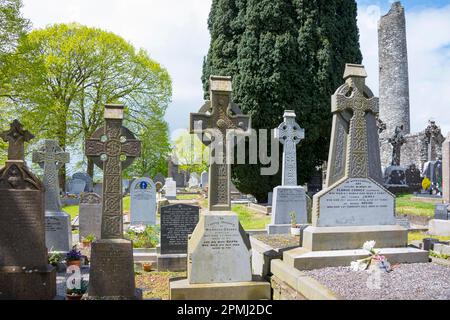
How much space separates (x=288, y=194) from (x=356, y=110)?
5.83 meters

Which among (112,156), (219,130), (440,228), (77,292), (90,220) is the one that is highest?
(219,130)

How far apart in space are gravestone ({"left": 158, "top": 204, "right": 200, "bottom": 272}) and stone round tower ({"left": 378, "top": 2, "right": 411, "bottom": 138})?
36008mm

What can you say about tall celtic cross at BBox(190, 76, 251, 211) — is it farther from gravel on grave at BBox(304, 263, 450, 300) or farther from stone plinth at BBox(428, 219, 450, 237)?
stone plinth at BBox(428, 219, 450, 237)

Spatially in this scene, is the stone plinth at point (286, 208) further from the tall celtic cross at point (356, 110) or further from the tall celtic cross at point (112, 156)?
the tall celtic cross at point (112, 156)

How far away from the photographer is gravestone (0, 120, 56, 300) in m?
5.41

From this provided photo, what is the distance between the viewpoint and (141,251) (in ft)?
31.4

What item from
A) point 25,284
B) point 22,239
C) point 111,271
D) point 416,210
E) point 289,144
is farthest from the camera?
point 416,210

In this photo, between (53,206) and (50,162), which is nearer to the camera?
(53,206)

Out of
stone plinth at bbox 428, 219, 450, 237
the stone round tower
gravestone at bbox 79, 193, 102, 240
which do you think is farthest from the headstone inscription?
the stone round tower

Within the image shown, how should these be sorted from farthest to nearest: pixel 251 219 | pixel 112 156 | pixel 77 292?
pixel 251 219
pixel 112 156
pixel 77 292

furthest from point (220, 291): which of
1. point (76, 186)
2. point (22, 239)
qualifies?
point (76, 186)

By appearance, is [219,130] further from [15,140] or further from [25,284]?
[25,284]

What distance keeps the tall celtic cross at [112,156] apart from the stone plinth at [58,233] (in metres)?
4.01

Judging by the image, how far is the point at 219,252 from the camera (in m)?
5.73
